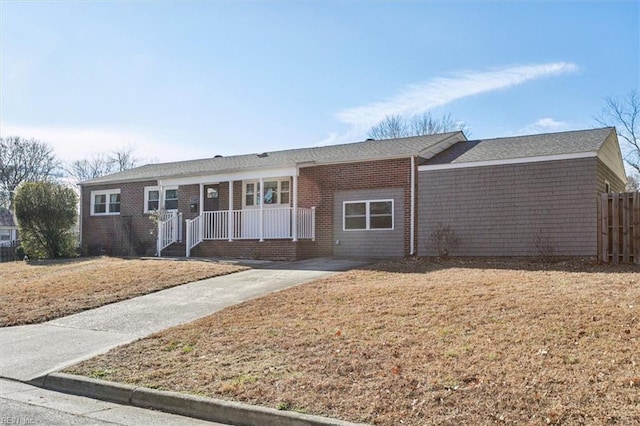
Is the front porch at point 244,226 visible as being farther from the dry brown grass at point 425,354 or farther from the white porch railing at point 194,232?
the dry brown grass at point 425,354

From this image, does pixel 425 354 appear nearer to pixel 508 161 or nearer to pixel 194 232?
pixel 508 161

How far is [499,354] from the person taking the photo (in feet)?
19.9

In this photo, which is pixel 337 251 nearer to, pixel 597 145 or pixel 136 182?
pixel 597 145

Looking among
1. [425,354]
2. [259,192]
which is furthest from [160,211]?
[425,354]

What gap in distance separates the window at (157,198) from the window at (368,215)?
25.8ft

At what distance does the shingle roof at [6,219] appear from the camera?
46.8m

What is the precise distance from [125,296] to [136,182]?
41.0 feet

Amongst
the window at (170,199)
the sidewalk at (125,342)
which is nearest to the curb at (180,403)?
the sidewalk at (125,342)

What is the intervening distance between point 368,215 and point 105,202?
42.6ft

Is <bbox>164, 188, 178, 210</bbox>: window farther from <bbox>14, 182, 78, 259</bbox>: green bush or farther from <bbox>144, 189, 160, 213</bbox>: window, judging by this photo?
<bbox>14, 182, 78, 259</bbox>: green bush

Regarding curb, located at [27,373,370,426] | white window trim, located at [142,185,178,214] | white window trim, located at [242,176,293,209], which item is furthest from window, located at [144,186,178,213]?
curb, located at [27,373,370,426]

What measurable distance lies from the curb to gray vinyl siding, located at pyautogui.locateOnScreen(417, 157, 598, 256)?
1190 cm

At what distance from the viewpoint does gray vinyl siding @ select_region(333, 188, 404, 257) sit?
1756 cm

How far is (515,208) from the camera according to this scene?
15.9 meters
